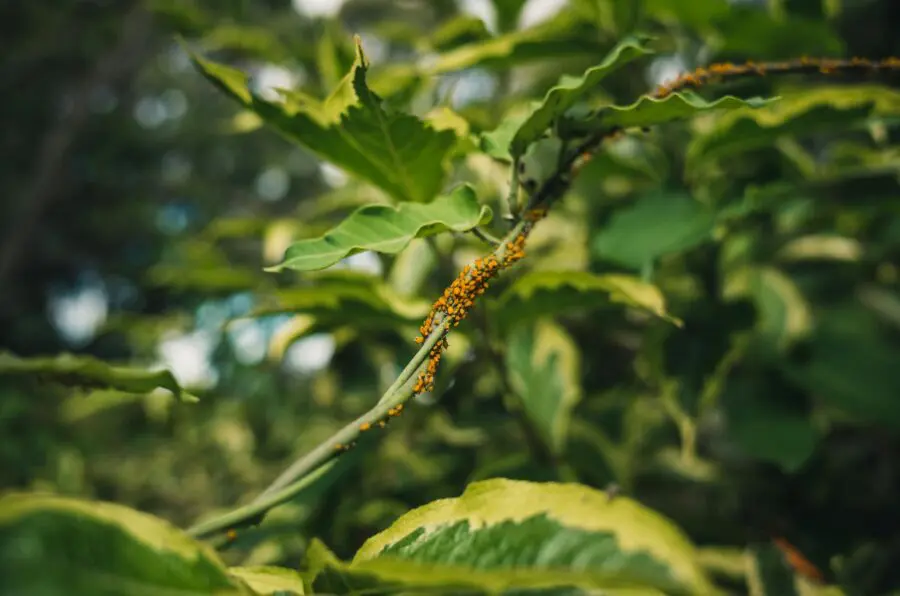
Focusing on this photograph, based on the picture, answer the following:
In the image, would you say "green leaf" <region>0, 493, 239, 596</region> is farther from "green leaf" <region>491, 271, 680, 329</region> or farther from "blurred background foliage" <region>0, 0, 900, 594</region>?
"green leaf" <region>491, 271, 680, 329</region>

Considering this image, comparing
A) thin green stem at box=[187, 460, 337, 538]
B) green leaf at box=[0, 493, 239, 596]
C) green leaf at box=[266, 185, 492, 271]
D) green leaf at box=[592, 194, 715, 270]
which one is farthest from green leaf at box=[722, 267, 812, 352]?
green leaf at box=[0, 493, 239, 596]

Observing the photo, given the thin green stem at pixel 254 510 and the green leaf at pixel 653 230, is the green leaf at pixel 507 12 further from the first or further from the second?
the thin green stem at pixel 254 510

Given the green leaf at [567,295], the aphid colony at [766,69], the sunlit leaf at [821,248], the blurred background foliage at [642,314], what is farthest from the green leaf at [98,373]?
the sunlit leaf at [821,248]

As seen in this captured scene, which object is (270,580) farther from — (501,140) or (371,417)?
(501,140)

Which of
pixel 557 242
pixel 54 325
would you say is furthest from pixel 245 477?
pixel 54 325

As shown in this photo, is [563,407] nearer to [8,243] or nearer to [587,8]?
[587,8]

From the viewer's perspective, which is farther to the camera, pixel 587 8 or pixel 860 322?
pixel 860 322

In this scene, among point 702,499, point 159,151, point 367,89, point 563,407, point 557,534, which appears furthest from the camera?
point 159,151
